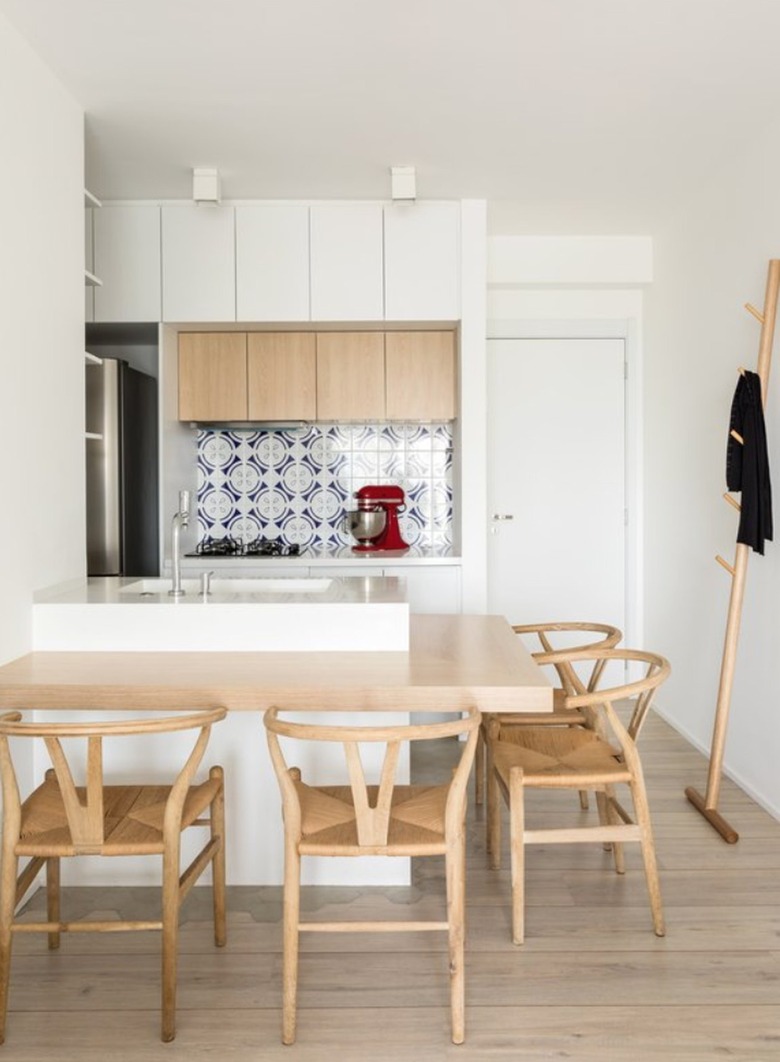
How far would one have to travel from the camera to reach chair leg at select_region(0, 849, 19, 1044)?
76.4 inches

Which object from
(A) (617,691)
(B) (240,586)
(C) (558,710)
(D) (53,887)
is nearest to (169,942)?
(D) (53,887)

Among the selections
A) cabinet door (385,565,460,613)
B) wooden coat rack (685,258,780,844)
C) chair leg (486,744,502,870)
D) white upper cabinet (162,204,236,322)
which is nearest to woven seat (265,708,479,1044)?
chair leg (486,744,502,870)

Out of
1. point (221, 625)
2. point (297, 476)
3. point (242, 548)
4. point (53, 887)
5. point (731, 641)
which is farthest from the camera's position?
point (297, 476)

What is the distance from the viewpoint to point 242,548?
15.0 ft

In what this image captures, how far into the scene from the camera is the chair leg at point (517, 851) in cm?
232

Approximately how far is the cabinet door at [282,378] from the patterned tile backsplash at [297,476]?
1.63ft

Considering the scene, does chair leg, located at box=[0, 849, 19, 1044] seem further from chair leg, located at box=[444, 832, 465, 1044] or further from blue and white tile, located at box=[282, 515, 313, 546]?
blue and white tile, located at box=[282, 515, 313, 546]

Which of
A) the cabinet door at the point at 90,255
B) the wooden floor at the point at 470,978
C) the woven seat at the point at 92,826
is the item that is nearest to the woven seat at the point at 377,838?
the wooden floor at the point at 470,978

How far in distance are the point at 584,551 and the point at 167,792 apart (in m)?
3.22

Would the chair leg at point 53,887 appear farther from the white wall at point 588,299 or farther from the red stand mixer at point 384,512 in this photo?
the white wall at point 588,299

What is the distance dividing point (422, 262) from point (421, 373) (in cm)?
53

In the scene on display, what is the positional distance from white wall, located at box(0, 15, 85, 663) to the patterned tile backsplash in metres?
1.70

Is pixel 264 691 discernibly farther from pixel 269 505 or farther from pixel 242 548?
pixel 269 505

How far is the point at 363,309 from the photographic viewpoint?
411 cm
